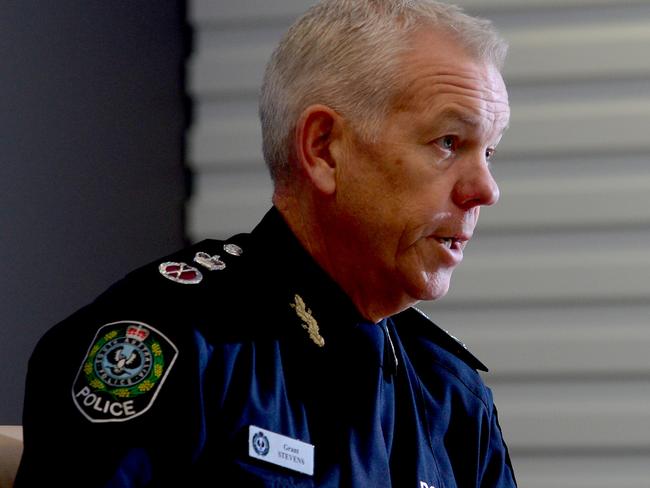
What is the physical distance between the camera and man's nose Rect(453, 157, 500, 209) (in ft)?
7.41

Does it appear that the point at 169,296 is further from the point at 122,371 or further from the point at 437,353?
the point at 437,353

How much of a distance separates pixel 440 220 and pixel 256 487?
60cm

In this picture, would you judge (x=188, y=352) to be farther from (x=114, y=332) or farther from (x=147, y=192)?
(x=147, y=192)

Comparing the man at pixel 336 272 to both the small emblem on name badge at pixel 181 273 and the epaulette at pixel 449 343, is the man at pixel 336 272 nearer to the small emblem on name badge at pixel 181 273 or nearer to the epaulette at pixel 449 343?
the small emblem on name badge at pixel 181 273

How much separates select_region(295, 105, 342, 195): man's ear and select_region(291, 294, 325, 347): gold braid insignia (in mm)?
209

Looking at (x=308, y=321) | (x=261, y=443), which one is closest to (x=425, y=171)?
(x=308, y=321)

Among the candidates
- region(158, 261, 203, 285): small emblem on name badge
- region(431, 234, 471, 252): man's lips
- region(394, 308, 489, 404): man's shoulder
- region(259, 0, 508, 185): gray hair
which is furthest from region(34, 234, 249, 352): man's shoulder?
region(394, 308, 489, 404): man's shoulder

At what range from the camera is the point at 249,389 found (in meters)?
2.06

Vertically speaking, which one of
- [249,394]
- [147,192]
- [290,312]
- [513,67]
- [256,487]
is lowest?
[256,487]

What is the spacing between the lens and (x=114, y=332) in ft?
6.28

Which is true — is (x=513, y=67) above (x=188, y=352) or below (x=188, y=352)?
above

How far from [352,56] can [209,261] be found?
1.47 ft

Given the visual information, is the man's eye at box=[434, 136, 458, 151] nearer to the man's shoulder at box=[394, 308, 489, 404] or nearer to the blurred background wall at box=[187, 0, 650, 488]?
the man's shoulder at box=[394, 308, 489, 404]

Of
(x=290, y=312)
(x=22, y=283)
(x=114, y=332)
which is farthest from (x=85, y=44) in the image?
(x=114, y=332)
